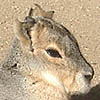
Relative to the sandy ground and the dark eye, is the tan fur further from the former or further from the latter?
the sandy ground

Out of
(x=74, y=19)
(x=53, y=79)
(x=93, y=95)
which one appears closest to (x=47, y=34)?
(x=53, y=79)

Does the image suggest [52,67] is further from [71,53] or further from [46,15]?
[46,15]

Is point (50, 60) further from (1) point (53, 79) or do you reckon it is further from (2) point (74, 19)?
(2) point (74, 19)

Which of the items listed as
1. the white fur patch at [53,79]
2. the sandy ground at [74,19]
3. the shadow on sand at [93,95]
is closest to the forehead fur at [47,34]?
the white fur patch at [53,79]

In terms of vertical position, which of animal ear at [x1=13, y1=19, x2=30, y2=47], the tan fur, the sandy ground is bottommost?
the sandy ground

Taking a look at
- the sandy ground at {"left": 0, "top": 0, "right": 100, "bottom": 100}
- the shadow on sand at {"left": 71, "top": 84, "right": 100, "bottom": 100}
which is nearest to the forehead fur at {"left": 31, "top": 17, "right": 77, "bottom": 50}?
the shadow on sand at {"left": 71, "top": 84, "right": 100, "bottom": 100}

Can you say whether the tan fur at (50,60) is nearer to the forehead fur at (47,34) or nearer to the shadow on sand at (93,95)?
the forehead fur at (47,34)
